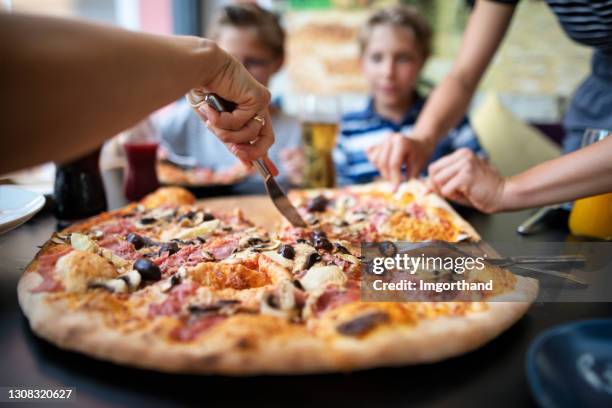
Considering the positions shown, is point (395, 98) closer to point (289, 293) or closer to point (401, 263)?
point (401, 263)

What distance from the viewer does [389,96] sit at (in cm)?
293

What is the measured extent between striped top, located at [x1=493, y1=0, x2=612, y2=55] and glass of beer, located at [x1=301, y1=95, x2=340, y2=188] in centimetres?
112

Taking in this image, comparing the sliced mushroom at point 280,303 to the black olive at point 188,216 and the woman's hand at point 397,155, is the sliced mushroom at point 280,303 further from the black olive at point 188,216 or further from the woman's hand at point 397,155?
the woman's hand at point 397,155

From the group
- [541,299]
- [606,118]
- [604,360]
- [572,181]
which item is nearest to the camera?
[604,360]

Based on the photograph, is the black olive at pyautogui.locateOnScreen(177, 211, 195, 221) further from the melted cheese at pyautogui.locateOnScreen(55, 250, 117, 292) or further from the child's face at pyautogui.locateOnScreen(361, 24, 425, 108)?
the child's face at pyautogui.locateOnScreen(361, 24, 425, 108)

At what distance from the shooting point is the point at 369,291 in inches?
43.1

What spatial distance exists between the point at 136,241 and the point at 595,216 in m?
1.44

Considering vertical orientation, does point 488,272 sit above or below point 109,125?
below

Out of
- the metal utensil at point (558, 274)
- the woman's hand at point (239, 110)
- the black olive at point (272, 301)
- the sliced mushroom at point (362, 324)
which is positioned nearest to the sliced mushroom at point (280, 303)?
the black olive at point (272, 301)

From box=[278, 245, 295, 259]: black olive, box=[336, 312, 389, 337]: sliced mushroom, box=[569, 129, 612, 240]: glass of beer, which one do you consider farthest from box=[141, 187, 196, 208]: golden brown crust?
box=[569, 129, 612, 240]: glass of beer

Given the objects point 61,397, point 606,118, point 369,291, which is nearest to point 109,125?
point 61,397

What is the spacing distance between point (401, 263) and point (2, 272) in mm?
1064

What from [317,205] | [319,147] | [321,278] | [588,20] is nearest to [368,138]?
[319,147]

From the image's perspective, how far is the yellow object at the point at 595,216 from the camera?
5.03ft
